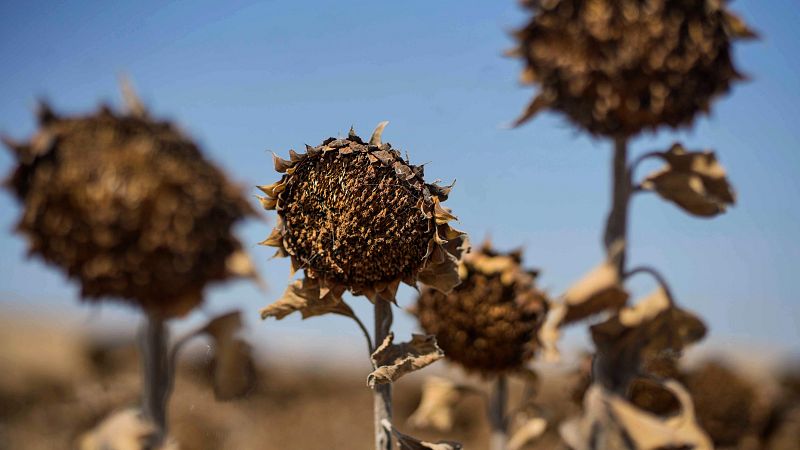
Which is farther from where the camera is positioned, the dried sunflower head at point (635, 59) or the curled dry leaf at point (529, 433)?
the curled dry leaf at point (529, 433)

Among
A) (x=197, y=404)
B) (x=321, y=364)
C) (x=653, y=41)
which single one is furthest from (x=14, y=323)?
(x=653, y=41)

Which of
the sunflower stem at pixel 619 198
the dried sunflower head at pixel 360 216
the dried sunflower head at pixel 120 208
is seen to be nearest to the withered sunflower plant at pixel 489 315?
the sunflower stem at pixel 619 198

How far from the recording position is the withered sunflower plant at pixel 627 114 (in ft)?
11.1

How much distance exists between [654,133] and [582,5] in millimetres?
654

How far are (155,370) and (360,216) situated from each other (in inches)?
92.8

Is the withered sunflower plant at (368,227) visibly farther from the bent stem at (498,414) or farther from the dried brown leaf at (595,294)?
the bent stem at (498,414)

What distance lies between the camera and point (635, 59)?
3.36m

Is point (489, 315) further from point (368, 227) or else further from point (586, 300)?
point (368, 227)

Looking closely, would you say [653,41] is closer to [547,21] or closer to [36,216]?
[547,21]

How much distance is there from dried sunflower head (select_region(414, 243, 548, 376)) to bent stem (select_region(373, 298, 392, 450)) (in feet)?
4.16

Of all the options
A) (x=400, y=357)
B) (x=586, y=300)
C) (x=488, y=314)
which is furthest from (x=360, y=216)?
(x=586, y=300)

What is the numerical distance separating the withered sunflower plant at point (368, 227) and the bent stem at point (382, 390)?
2 centimetres

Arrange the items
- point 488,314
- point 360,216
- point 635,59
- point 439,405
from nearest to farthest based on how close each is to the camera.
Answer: point 360,216, point 488,314, point 635,59, point 439,405

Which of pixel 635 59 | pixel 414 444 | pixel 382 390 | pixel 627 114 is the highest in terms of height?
pixel 635 59
